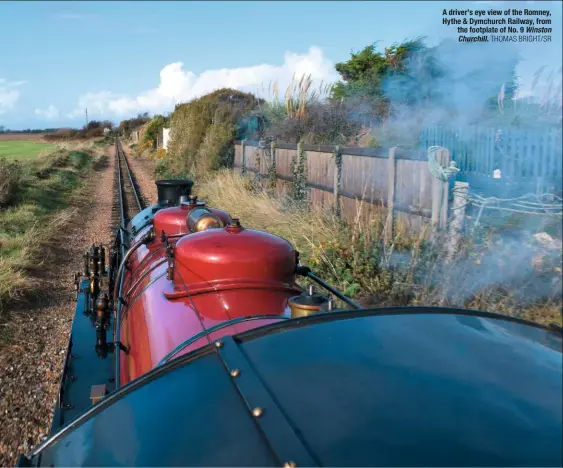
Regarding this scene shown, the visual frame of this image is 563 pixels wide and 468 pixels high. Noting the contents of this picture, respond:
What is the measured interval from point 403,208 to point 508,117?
10.9ft

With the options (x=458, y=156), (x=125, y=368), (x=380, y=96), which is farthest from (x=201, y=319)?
(x=380, y=96)

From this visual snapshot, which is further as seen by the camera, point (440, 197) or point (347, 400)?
point (440, 197)

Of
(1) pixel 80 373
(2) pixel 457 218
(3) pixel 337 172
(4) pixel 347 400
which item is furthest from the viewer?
(3) pixel 337 172

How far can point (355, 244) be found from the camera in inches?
262

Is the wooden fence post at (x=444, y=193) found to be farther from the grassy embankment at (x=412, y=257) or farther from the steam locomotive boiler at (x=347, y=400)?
the steam locomotive boiler at (x=347, y=400)

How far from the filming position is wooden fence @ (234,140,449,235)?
6.35 meters

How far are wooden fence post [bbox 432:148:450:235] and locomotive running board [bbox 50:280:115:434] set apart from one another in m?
3.43

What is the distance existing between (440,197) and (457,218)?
1.85 feet

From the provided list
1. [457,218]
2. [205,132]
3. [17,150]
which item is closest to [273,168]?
A: [205,132]

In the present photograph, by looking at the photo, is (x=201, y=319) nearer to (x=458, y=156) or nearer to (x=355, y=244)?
(x=458, y=156)

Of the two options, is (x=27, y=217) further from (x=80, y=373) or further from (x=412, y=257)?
(x=80, y=373)

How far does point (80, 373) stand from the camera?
141 inches

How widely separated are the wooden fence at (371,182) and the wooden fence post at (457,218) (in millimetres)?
159

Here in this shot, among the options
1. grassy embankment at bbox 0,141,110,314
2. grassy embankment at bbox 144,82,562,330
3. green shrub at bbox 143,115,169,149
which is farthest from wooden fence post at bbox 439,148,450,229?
green shrub at bbox 143,115,169,149
